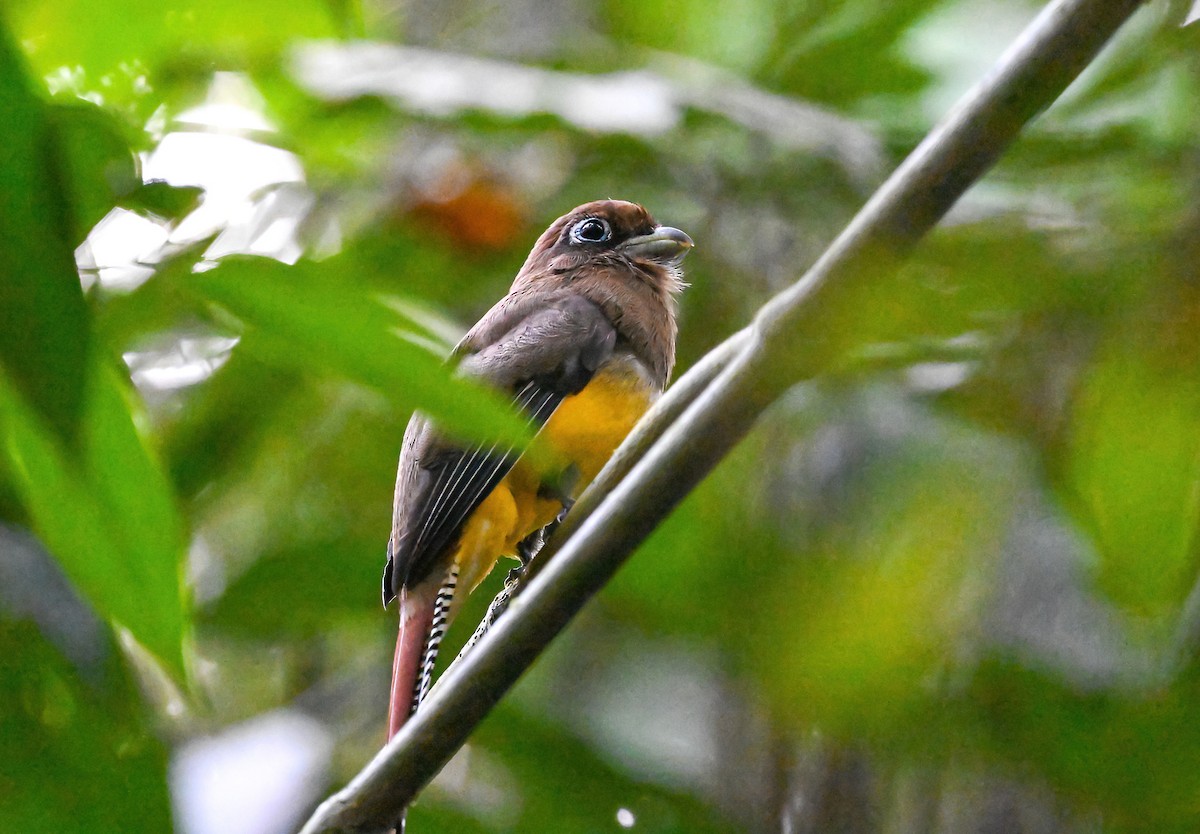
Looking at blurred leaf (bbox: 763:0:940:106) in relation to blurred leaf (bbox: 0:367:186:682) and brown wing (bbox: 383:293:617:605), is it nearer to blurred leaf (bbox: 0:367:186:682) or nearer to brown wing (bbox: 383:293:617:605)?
brown wing (bbox: 383:293:617:605)

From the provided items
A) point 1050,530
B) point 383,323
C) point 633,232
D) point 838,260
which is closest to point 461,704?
point 383,323

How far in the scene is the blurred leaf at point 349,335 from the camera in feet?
4.15

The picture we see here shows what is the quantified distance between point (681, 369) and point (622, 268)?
24.4 inches

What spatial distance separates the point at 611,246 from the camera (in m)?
3.75

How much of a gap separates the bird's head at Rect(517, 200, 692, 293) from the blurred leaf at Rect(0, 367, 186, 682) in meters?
2.27

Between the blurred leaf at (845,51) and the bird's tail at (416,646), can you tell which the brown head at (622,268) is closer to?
the blurred leaf at (845,51)

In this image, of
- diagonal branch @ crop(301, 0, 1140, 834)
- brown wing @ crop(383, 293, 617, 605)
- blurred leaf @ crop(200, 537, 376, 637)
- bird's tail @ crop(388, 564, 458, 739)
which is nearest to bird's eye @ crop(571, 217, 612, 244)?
brown wing @ crop(383, 293, 617, 605)

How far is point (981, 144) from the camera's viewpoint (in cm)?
117

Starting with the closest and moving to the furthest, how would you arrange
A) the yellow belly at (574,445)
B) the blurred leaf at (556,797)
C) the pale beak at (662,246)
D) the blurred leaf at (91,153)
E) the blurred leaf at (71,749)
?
the blurred leaf at (91,153) → the blurred leaf at (71,749) → the blurred leaf at (556,797) → the yellow belly at (574,445) → the pale beak at (662,246)

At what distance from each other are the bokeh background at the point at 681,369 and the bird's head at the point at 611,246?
7.0 inches

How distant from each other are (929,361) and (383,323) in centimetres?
175

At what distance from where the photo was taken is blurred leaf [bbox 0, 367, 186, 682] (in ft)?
4.51

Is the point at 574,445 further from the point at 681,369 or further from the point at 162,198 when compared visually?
the point at 162,198

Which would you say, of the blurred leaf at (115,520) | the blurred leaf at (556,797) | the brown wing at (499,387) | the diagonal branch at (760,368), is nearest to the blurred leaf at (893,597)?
the blurred leaf at (556,797)
